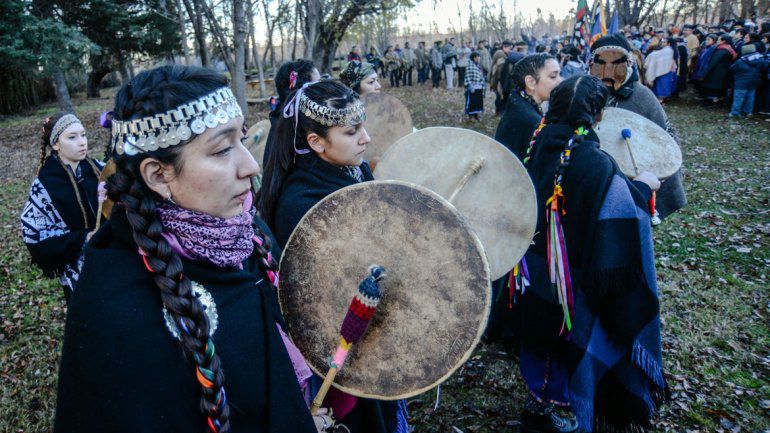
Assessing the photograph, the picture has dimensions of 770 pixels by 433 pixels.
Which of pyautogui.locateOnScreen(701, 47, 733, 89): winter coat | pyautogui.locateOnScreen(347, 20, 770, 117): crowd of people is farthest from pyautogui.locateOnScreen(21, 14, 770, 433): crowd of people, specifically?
pyautogui.locateOnScreen(701, 47, 733, 89): winter coat

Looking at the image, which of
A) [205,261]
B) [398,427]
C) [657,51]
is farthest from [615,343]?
[657,51]

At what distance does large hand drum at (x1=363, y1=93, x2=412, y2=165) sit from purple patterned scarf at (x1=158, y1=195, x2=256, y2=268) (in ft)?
10.8

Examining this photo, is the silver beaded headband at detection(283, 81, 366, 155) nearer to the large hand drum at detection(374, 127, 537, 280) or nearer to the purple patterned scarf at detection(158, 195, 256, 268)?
the large hand drum at detection(374, 127, 537, 280)

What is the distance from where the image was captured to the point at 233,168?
4.63 ft

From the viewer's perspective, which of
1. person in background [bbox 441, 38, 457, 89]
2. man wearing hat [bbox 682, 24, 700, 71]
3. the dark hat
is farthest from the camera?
person in background [bbox 441, 38, 457, 89]

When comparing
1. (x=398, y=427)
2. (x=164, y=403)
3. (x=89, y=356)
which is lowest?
(x=398, y=427)

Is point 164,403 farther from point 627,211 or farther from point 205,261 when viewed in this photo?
point 627,211

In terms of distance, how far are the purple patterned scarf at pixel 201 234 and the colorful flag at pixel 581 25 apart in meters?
8.41

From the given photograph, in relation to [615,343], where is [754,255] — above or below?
below

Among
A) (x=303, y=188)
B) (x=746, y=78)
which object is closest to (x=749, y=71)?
(x=746, y=78)

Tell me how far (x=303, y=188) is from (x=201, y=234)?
1032 mm

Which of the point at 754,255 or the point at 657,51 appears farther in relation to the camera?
the point at 657,51

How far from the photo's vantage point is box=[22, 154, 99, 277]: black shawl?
335 cm

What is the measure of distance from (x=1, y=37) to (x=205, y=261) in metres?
18.7
